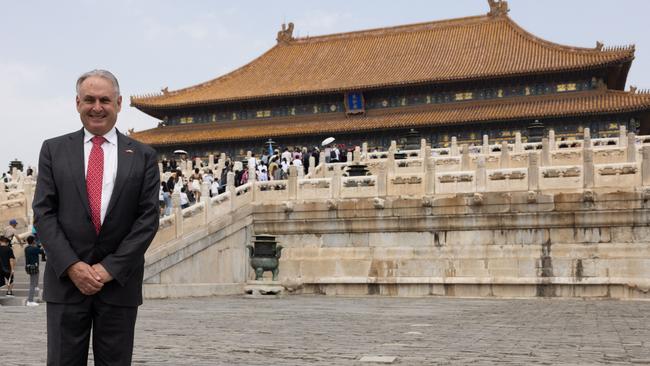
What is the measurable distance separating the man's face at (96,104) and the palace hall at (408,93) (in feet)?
106

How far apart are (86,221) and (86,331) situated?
0.57 m

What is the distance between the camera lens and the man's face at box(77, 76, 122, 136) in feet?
14.7

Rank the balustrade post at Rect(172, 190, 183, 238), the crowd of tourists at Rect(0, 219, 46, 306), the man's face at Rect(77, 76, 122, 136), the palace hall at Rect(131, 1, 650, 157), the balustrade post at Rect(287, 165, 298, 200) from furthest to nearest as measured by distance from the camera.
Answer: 1. the palace hall at Rect(131, 1, 650, 157)
2. the balustrade post at Rect(287, 165, 298, 200)
3. the balustrade post at Rect(172, 190, 183, 238)
4. the crowd of tourists at Rect(0, 219, 46, 306)
5. the man's face at Rect(77, 76, 122, 136)

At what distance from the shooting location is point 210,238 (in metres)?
21.4

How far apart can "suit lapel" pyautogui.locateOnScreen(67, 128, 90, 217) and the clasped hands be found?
292 mm

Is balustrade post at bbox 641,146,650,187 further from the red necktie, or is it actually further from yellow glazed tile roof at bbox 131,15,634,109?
yellow glazed tile roof at bbox 131,15,634,109

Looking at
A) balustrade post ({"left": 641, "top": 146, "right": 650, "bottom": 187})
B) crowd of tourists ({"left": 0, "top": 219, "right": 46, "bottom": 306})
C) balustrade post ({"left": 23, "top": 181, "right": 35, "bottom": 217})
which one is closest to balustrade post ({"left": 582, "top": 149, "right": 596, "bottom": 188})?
balustrade post ({"left": 641, "top": 146, "right": 650, "bottom": 187})

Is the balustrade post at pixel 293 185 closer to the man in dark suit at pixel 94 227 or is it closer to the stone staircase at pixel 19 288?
the stone staircase at pixel 19 288

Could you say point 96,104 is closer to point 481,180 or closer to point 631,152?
point 481,180

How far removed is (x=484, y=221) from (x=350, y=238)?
11.7 feet

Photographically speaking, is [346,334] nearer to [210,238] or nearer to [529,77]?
[210,238]

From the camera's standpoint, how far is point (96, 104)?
449 centimetres

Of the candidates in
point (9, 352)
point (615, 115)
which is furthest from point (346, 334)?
point (615, 115)

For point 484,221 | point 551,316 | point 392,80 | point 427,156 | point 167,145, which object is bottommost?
point 551,316
